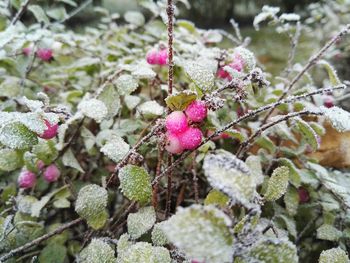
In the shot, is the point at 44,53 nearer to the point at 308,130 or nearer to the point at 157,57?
the point at 157,57

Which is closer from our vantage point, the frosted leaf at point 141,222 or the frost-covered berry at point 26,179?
the frosted leaf at point 141,222

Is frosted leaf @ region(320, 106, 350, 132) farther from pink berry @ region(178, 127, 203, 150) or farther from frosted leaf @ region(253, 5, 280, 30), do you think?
frosted leaf @ region(253, 5, 280, 30)

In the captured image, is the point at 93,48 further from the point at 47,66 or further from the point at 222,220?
the point at 222,220

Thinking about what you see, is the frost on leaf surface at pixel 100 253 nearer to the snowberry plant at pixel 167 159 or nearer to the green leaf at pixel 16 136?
the snowberry plant at pixel 167 159

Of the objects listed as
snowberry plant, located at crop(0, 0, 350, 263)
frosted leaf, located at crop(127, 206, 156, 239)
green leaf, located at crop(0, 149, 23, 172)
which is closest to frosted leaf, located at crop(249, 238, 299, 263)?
snowberry plant, located at crop(0, 0, 350, 263)

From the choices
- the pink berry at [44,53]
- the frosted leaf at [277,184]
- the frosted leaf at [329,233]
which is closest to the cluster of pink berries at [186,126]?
the frosted leaf at [277,184]

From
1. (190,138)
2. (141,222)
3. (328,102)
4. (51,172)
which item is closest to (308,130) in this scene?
(190,138)

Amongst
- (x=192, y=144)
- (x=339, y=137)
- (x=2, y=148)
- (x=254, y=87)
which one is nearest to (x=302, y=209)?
(x=339, y=137)
